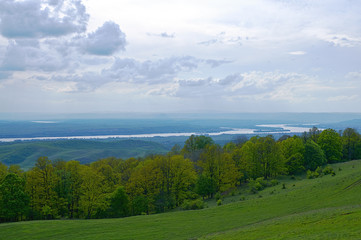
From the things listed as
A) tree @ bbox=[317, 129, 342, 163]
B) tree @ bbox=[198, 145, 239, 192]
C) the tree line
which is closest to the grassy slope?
the tree line

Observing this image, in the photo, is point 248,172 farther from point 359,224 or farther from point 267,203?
point 359,224

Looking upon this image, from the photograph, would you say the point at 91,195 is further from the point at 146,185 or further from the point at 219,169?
the point at 219,169

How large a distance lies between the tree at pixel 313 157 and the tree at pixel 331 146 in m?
7.36

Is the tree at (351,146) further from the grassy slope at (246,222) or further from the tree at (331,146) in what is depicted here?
the grassy slope at (246,222)

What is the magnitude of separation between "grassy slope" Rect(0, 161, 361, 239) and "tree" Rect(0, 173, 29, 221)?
9.46 meters

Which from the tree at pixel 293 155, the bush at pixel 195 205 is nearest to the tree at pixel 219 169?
the bush at pixel 195 205

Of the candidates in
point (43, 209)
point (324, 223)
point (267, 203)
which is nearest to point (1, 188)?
point (43, 209)

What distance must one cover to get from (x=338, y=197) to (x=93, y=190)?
38.3 m

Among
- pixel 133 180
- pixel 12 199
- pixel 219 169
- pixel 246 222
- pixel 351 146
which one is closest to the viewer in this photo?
pixel 246 222

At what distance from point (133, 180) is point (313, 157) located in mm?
45487

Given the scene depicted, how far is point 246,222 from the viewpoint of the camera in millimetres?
28938

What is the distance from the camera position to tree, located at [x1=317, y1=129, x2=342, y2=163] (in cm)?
7494

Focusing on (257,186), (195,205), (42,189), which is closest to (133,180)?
(195,205)

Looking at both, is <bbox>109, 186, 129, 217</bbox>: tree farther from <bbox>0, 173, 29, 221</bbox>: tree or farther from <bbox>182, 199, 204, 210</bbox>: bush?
<bbox>0, 173, 29, 221</bbox>: tree
